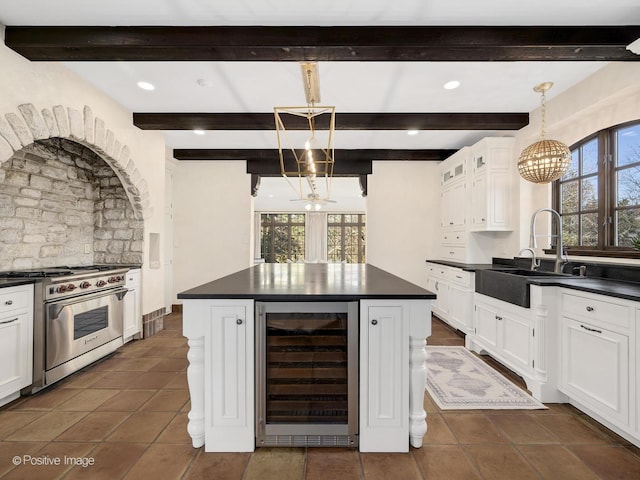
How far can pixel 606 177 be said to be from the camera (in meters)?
2.89

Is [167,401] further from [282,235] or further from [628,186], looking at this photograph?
[282,235]

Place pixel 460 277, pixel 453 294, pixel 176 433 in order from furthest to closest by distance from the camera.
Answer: pixel 453 294 < pixel 460 277 < pixel 176 433

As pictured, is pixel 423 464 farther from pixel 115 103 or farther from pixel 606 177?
pixel 115 103

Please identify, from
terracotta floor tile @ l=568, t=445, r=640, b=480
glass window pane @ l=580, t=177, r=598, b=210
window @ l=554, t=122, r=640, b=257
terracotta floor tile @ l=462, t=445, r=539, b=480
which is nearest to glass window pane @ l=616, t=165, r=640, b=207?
window @ l=554, t=122, r=640, b=257

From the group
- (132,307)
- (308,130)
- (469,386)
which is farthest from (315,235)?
(469,386)

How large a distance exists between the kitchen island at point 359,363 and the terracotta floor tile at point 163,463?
0.14 m

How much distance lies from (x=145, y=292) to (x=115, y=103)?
2192mm

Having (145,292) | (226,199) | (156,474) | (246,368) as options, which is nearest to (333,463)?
(246,368)

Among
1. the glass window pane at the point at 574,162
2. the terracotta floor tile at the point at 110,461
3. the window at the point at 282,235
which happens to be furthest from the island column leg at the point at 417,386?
the window at the point at 282,235

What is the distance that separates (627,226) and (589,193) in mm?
524

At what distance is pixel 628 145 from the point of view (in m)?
2.71

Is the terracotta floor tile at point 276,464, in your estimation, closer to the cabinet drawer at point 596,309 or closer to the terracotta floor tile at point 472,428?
the terracotta floor tile at point 472,428

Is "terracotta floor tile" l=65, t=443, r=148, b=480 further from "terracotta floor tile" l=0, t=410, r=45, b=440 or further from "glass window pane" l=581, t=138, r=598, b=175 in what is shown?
"glass window pane" l=581, t=138, r=598, b=175

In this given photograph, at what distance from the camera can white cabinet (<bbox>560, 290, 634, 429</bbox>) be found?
1821 mm
